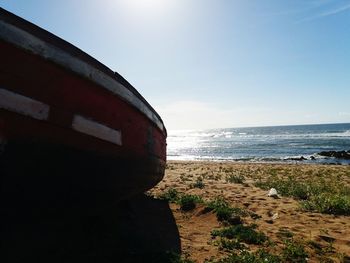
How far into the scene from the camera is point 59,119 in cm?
391

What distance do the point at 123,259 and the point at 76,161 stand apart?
137 centimetres

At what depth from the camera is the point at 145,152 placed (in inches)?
216

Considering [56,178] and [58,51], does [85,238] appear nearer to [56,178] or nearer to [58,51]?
[56,178]

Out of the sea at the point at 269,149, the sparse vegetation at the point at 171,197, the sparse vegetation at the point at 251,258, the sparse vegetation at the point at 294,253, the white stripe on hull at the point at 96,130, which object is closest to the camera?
the white stripe on hull at the point at 96,130

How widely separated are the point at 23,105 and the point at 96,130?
0.96m

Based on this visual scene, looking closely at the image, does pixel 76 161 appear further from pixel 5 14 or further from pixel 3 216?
pixel 5 14

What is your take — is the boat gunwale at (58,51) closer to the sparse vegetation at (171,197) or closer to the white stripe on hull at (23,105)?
the white stripe on hull at (23,105)

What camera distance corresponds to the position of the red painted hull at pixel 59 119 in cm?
356

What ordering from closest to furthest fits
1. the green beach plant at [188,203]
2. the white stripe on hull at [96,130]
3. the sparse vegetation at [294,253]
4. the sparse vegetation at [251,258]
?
1. the white stripe on hull at [96,130]
2. the sparse vegetation at [251,258]
3. the sparse vegetation at [294,253]
4. the green beach plant at [188,203]

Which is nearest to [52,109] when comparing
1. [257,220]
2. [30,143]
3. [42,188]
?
[30,143]

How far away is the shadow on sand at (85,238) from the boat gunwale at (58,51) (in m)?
1.73

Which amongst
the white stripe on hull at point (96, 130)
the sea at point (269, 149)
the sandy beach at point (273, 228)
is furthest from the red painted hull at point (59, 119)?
the sea at point (269, 149)

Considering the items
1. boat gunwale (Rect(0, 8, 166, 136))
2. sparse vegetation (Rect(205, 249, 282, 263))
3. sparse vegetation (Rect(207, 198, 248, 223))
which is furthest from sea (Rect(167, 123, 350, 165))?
boat gunwale (Rect(0, 8, 166, 136))

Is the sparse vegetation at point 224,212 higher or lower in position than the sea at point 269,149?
higher
